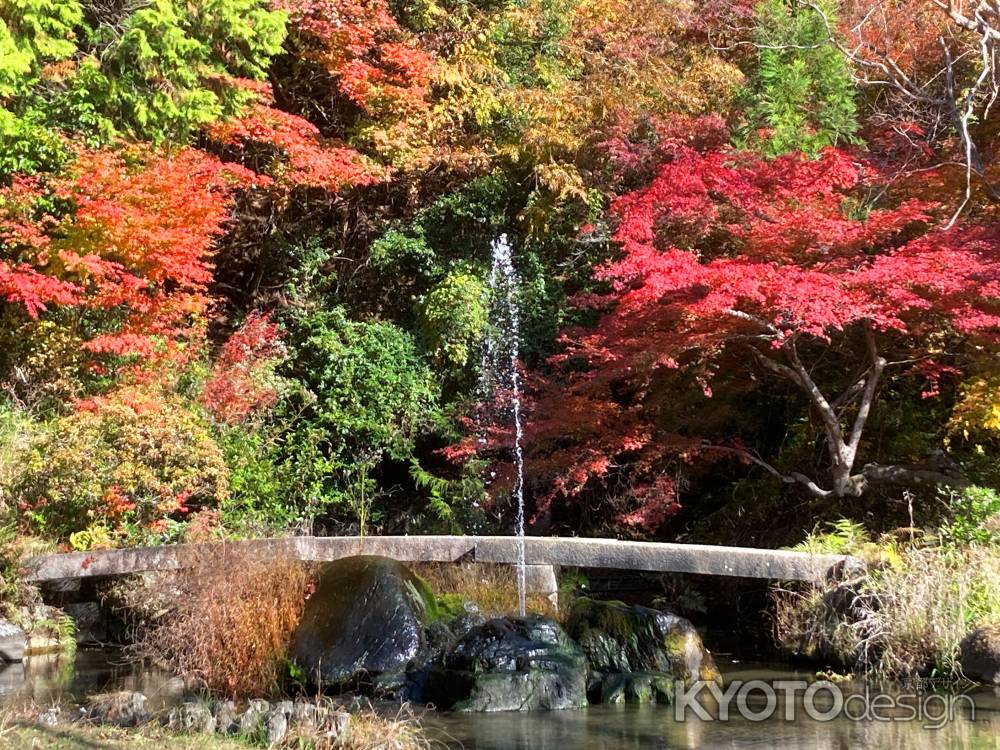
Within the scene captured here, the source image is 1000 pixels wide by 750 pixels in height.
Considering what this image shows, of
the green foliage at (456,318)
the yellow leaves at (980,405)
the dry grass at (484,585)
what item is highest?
the green foliage at (456,318)

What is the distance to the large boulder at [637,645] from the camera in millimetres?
7918

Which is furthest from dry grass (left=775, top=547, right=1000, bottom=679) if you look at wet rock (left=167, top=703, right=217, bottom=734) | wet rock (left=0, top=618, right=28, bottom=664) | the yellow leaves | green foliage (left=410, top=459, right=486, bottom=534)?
wet rock (left=0, top=618, right=28, bottom=664)

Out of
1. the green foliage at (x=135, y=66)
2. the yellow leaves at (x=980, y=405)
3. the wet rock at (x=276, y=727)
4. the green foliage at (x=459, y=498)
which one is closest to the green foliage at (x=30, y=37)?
the green foliage at (x=135, y=66)

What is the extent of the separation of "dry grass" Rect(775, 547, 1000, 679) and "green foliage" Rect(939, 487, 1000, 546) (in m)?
0.15

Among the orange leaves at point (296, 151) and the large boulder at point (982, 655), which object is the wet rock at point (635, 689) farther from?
the orange leaves at point (296, 151)

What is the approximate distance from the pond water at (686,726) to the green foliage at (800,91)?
20.7 feet

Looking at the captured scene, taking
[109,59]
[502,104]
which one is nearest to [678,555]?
[502,104]

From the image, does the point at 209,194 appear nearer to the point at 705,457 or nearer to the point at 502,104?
the point at 502,104

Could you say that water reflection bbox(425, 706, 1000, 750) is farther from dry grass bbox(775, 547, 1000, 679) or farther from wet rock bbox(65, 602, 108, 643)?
wet rock bbox(65, 602, 108, 643)

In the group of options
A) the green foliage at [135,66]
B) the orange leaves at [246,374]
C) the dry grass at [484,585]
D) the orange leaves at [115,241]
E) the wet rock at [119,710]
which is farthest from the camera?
the orange leaves at [246,374]

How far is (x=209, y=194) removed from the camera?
1252 centimetres

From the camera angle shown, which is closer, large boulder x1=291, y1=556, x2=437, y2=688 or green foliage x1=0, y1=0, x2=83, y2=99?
large boulder x1=291, y1=556, x2=437, y2=688

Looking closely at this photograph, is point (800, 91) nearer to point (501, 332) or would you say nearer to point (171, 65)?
point (501, 332)

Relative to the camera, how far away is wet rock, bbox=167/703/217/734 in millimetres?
5699
